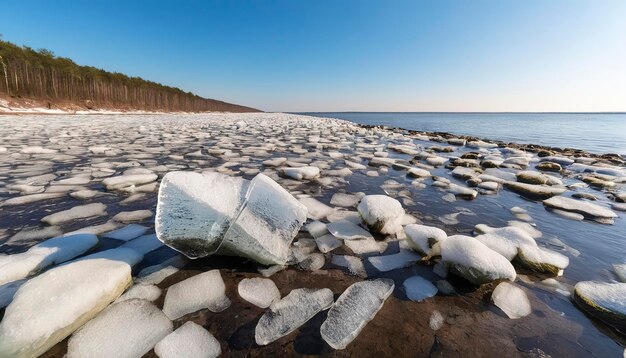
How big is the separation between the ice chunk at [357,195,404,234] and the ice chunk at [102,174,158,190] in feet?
5.31

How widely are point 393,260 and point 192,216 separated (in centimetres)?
83

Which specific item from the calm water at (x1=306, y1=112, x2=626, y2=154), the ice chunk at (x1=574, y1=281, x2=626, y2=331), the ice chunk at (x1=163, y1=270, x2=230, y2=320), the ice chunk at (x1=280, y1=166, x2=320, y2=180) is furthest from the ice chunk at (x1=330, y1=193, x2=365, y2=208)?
the calm water at (x1=306, y1=112, x2=626, y2=154)

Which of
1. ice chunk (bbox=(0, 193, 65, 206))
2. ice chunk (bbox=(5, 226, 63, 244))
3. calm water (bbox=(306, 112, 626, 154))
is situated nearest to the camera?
ice chunk (bbox=(5, 226, 63, 244))

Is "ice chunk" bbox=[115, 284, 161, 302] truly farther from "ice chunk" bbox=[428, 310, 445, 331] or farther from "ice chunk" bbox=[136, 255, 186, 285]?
"ice chunk" bbox=[428, 310, 445, 331]

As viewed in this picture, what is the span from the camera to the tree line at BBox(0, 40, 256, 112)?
57.4 feet

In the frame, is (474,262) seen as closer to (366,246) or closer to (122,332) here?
(366,246)

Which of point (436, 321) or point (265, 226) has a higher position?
point (265, 226)

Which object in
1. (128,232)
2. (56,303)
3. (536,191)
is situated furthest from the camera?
(536,191)

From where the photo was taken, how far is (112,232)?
1.24m

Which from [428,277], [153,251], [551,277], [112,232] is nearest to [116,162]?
[112,232]

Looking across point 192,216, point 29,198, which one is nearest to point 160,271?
point 192,216

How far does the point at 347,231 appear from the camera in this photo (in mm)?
1340

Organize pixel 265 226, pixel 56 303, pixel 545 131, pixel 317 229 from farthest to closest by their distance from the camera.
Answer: pixel 545 131 → pixel 317 229 → pixel 265 226 → pixel 56 303

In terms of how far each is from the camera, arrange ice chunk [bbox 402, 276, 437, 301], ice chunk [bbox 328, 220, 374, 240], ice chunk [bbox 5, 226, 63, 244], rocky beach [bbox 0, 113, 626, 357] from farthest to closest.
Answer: ice chunk [bbox 328, 220, 374, 240]
ice chunk [bbox 5, 226, 63, 244]
ice chunk [bbox 402, 276, 437, 301]
rocky beach [bbox 0, 113, 626, 357]
